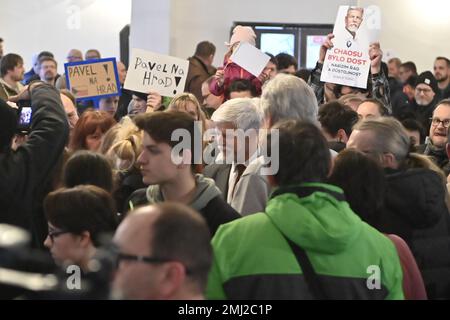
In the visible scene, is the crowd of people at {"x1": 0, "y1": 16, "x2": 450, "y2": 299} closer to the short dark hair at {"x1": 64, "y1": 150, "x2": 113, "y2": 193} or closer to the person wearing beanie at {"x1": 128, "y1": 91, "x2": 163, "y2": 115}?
the short dark hair at {"x1": 64, "y1": 150, "x2": 113, "y2": 193}

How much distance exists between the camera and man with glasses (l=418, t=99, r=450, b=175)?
6711 mm

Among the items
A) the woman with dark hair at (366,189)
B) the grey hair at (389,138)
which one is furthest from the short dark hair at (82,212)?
the grey hair at (389,138)

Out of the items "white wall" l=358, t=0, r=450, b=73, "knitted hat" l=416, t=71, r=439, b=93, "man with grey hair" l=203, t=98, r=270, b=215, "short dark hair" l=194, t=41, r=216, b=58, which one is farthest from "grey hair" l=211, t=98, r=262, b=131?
"white wall" l=358, t=0, r=450, b=73

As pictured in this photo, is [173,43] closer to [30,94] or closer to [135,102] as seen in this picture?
[135,102]

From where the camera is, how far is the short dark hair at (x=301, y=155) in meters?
3.17

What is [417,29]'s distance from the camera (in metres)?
16.2

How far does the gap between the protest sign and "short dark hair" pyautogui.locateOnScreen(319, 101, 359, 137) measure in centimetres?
218

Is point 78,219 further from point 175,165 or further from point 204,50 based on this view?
point 204,50

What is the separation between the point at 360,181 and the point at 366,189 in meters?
0.04

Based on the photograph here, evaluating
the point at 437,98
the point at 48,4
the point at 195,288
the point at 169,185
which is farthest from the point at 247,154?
the point at 48,4

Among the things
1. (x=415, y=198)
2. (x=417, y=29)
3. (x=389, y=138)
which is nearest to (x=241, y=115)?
(x=389, y=138)

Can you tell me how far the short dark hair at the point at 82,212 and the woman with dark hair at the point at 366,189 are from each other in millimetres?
909

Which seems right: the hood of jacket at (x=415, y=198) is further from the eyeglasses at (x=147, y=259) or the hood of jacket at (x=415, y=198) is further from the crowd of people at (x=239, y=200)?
the eyeglasses at (x=147, y=259)

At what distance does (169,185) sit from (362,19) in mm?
4692
